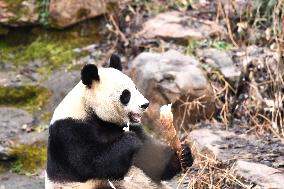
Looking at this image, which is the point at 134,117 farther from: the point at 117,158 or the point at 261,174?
the point at 261,174

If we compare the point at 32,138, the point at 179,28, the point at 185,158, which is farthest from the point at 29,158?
the point at 185,158

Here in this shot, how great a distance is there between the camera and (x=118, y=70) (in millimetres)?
4258

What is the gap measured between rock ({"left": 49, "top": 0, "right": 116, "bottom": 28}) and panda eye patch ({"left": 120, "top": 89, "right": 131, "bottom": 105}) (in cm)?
418

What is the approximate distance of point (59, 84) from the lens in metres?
7.36

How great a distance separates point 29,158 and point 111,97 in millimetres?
2836

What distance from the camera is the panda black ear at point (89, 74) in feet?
13.2

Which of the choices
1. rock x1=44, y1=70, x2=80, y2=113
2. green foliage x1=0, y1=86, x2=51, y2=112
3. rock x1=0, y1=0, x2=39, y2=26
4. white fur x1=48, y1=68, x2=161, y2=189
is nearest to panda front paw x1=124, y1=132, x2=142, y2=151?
white fur x1=48, y1=68, x2=161, y2=189

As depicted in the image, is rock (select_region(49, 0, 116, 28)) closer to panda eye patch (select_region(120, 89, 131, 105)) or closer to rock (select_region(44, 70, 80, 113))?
rock (select_region(44, 70, 80, 113))

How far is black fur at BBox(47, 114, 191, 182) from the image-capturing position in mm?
3986

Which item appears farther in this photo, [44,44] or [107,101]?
[44,44]

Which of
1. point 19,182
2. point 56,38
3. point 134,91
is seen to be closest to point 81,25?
point 56,38

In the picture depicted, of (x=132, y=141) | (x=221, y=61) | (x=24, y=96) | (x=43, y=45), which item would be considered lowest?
(x=24, y=96)

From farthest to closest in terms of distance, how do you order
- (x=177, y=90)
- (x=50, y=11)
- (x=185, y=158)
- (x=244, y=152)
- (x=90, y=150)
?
(x=50, y=11) → (x=177, y=90) → (x=244, y=152) → (x=185, y=158) → (x=90, y=150)

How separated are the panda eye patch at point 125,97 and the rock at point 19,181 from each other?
2469 mm
